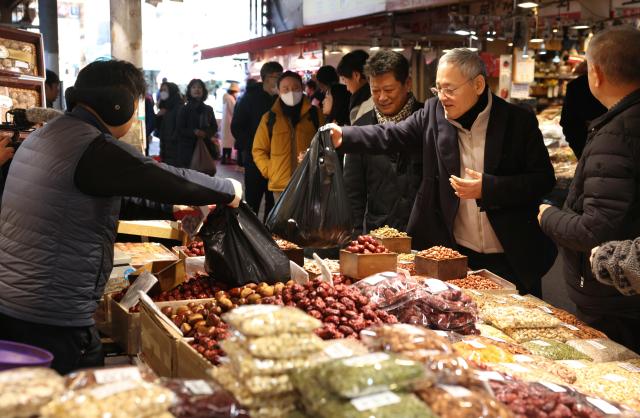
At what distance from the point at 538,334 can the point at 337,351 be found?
4.74ft

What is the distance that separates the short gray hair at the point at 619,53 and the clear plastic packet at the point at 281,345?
2.04 metres

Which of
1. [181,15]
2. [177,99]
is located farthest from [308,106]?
[181,15]

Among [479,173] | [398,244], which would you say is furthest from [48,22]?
[479,173]

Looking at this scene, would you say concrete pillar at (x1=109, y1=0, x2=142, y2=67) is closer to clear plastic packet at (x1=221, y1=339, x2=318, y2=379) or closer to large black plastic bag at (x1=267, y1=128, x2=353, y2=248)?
large black plastic bag at (x1=267, y1=128, x2=353, y2=248)

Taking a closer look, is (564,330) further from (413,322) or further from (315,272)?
(315,272)

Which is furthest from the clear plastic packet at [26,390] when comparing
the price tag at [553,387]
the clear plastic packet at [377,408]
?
the price tag at [553,387]

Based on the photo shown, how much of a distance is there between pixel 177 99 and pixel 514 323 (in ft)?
28.8

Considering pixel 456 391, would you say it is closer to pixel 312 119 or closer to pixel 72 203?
pixel 72 203

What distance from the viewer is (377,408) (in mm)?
1453

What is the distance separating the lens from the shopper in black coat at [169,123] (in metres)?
10.4

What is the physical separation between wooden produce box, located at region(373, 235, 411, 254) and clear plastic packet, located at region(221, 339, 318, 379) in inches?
89.0

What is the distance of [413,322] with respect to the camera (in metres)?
2.76

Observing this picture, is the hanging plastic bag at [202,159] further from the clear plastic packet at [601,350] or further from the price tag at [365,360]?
the price tag at [365,360]

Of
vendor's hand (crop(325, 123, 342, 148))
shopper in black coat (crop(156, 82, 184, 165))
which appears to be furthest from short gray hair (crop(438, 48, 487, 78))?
shopper in black coat (crop(156, 82, 184, 165))
